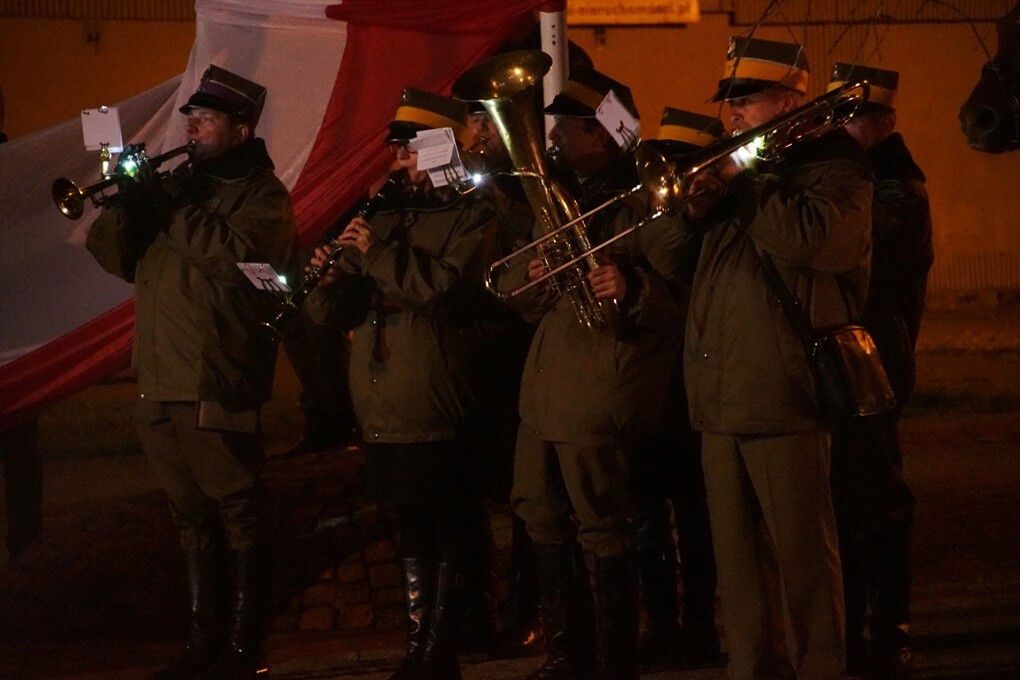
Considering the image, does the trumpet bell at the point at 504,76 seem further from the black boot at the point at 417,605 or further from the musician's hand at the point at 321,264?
the black boot at the point at 417,605

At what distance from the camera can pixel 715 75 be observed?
12.2m

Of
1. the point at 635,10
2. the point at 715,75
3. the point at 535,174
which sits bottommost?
the point at 535,174

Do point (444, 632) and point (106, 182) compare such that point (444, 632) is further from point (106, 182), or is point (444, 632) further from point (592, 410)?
point (106, 182)

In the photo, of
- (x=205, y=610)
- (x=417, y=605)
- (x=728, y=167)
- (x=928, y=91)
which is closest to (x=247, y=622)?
(x=205, y=610)

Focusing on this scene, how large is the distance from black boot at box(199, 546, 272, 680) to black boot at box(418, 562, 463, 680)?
27.5 inches

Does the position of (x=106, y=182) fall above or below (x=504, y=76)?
below

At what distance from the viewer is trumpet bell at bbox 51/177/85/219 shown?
565cm

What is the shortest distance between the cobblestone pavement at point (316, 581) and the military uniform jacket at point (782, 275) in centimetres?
138

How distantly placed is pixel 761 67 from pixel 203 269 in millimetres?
2281

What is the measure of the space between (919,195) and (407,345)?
2.01 m

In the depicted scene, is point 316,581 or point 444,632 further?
point 316,581

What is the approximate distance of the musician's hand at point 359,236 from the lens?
5203 millimetres

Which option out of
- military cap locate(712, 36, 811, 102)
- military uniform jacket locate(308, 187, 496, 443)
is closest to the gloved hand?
military uniform jacket locate(308, 187, 496, 443)

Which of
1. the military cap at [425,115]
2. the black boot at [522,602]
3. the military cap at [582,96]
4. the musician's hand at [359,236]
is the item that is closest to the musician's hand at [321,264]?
the musician's hand at [359,236]
